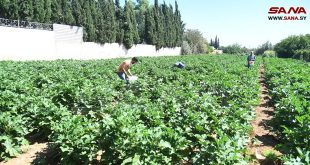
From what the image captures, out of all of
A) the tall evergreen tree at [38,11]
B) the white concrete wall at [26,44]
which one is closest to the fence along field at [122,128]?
the white concrete wall at [26,44]

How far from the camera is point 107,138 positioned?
219 inches

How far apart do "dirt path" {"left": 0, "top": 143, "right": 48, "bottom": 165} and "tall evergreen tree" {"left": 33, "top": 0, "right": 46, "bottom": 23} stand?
92.6 feet

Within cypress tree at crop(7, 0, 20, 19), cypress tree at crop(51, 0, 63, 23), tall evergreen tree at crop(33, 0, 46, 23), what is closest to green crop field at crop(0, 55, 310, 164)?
cypress tree at crop(7, 0, 20, 19)

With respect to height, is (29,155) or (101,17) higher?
(101,17)

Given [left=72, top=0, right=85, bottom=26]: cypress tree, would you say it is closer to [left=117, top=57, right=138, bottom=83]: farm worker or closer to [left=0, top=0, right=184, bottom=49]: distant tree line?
[left=0, top=0, right=184, bottom=49]: distant tree line

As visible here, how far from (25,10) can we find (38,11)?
1.68 metres

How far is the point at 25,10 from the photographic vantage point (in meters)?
31.6

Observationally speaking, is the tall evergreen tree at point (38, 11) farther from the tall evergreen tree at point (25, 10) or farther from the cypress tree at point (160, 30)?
the cypress tree at point (160, 30)

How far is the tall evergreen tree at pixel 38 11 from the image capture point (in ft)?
108

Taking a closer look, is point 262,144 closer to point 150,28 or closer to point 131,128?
point 131,128

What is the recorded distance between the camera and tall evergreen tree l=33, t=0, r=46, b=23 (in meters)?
32.9

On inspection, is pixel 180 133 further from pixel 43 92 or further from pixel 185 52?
pixel 185 52

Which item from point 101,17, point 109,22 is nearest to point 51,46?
point 101,17

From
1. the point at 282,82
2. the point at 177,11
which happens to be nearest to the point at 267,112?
the point at 282,82
